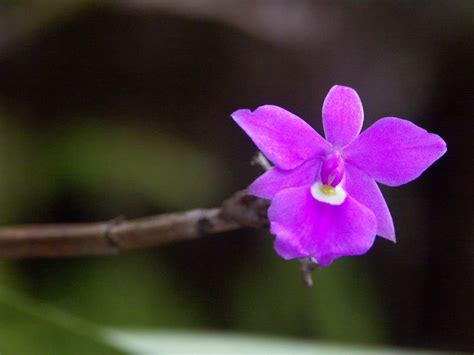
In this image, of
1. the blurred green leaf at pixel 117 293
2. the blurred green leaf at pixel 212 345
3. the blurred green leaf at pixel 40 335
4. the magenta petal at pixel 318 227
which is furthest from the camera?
the blurred green leaf at pixel 117 293

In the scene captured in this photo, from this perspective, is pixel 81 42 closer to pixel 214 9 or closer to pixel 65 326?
pixel 214 9

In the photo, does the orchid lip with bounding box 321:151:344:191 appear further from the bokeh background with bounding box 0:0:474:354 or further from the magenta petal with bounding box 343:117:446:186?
the bokeh background with bounding box 0:0:474:354

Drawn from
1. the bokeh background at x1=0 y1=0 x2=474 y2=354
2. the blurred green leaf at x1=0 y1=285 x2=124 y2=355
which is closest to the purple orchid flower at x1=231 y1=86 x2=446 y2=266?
the blurred green leaf at x1=0 y1=285 x2=124 y2=355

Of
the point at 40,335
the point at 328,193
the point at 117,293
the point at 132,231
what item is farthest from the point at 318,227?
the point at 117,293

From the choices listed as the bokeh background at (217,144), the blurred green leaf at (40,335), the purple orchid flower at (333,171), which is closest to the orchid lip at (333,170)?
the purple orchid flower at (333,171)

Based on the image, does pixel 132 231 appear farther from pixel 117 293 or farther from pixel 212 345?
pixel 117 293

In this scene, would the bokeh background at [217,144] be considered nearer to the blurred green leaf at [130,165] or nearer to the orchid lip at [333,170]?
the blurred green leaf at [130,165]
